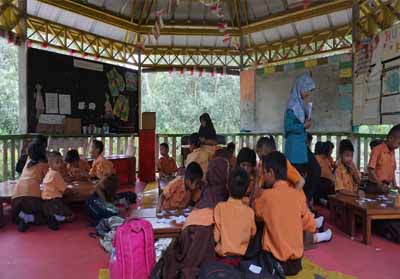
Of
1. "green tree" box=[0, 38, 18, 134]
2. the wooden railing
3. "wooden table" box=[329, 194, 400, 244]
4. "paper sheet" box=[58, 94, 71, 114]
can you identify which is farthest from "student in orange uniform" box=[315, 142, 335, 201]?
"green tree" box=[0, 38, 18, 134]

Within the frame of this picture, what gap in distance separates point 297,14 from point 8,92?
911cm

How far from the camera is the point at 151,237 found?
2641mm

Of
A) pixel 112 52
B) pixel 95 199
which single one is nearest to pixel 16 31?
pixel 112 52

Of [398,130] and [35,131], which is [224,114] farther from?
[398,130]

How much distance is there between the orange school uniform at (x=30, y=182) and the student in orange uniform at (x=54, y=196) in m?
0.10

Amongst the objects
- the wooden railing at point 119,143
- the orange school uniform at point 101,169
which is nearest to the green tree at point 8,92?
the wooden railing at point 119,143

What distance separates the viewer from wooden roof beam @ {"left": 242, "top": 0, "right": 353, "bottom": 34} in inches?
283

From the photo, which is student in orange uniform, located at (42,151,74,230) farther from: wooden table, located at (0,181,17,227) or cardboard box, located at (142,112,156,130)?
cardboard box, located at (142,112,156,130)

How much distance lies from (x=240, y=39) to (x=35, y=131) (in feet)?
17.2

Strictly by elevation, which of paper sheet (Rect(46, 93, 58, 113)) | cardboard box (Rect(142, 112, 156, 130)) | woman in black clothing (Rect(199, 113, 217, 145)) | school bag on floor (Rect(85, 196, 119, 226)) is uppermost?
paper sheet (Rect(46, 93, 58, 113))

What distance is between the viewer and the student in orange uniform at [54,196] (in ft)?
13.9

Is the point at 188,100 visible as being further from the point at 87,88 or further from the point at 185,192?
the point at 185,192

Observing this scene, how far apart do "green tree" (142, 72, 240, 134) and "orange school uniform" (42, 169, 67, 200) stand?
1114 cm

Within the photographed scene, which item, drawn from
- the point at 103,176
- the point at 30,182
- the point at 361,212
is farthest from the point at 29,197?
the point at 361,212
